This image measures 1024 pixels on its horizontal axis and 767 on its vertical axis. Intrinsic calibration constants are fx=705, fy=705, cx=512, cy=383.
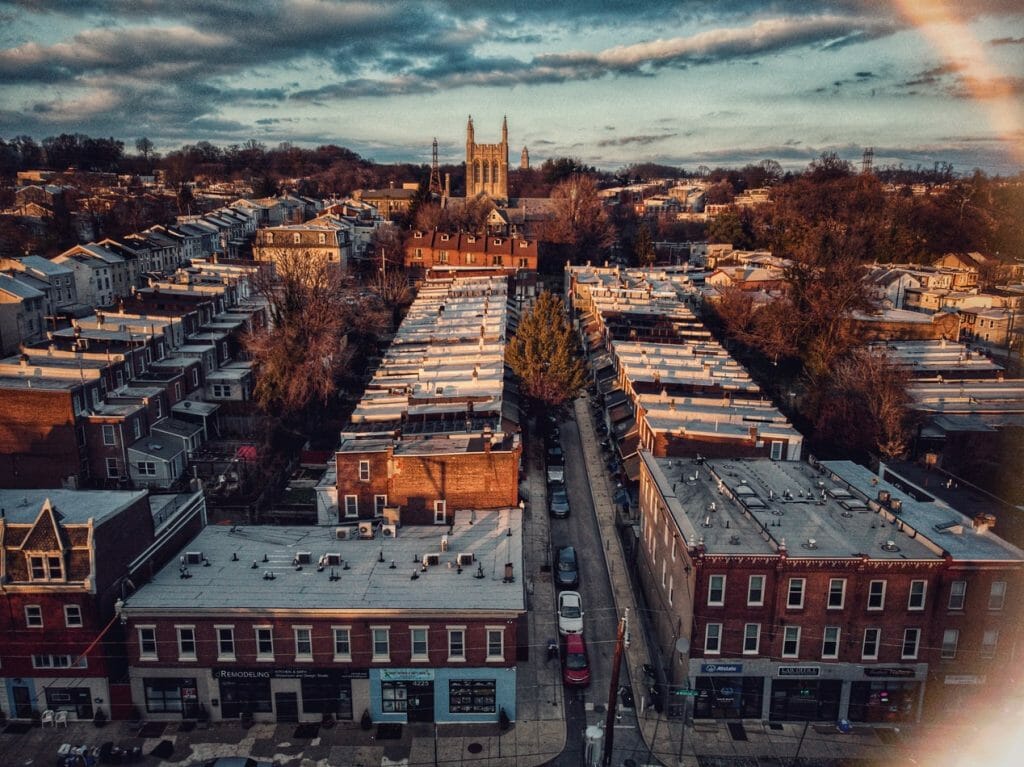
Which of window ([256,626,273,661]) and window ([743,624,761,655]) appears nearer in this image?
window ([256,626,273,661])

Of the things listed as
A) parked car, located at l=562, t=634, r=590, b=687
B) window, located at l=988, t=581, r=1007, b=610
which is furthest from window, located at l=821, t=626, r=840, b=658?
parked car, located at l=562, t=634, r=590, b=687

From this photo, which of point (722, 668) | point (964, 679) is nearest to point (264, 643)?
point (722, 668)

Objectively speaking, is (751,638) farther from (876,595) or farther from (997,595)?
(997,595)

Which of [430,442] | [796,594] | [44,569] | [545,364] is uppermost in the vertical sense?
[545,364]

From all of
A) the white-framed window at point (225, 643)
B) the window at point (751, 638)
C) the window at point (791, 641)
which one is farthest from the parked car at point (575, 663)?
the white-framed window at point (225, 643)

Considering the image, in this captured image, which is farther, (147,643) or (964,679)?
(964,679)

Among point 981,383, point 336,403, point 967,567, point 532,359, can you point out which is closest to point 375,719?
point 967,567

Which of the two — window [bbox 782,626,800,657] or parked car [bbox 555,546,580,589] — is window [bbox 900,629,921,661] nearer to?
window [bbox 782,626,800,657]

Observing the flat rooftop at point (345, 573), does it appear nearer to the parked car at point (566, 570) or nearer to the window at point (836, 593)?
the parked car at point (566, 570)
